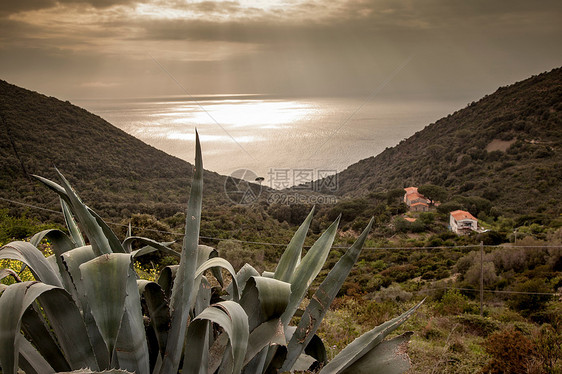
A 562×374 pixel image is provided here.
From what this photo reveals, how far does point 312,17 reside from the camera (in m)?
22.3

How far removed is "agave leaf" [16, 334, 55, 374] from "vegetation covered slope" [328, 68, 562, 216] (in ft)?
103

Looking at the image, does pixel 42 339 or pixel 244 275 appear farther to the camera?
pixel 244 275

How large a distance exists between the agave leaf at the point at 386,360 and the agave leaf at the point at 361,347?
21 mm

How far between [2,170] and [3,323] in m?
23.5

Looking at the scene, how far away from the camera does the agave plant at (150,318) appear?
1.21 meters

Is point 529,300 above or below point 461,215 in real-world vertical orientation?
above

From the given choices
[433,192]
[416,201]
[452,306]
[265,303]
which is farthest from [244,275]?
[433,192]

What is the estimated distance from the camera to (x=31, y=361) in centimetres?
138

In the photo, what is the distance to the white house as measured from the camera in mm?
26500

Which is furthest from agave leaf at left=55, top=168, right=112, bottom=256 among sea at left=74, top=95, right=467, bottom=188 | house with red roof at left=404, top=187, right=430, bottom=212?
house with red roof at left=404, top=187, right=430, bottom=212

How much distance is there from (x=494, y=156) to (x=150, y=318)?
44.5 metres

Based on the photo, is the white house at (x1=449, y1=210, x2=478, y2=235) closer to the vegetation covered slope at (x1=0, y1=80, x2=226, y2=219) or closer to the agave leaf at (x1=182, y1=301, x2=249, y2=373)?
the vegetation covered slope at (x1=0, y1=80, x2=226, y2=219)

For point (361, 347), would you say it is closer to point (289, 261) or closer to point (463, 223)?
point (289, 261)

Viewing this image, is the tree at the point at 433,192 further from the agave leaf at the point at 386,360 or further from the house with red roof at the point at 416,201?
the agave leaf at the point at 386,360
